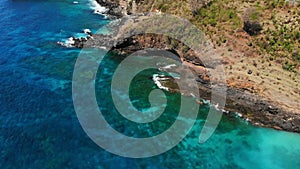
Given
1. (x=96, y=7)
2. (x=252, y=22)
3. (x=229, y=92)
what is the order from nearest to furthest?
(x=229, y=92)
(x=252, y=22)
(x=96, y=7)

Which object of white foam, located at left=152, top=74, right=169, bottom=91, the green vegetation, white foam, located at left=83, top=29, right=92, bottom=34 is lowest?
white foam, located at left=152, top=74, right=169, bottom=91

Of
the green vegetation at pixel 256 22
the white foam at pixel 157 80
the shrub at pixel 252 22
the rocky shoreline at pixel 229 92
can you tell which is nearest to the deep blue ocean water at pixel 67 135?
the white foam at pixel 157 80

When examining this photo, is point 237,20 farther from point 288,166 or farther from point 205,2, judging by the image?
point 288,166

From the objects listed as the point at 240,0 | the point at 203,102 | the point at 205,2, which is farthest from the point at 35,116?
the point at 240,0

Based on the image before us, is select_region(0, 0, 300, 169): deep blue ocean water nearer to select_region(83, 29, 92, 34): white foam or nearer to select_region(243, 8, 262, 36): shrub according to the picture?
select_region(83, 29, 92, 34): white foam

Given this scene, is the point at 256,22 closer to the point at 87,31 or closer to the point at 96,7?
the point at 87,31

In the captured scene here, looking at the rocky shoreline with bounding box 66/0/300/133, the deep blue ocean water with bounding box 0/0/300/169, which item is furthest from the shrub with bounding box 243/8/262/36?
the deep blue ocean water with bounding box 0/0/300/169

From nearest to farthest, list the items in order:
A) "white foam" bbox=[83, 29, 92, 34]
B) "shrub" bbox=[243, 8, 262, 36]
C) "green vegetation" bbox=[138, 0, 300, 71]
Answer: "green vegetation" bbox=[138, 0, 300, 71] → "shrub" bbox=[243, 8, 262, 36] → "white foam" bbox=[83, 29, 92, 34]

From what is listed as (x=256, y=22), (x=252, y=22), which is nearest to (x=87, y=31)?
(x=252, y=22)
